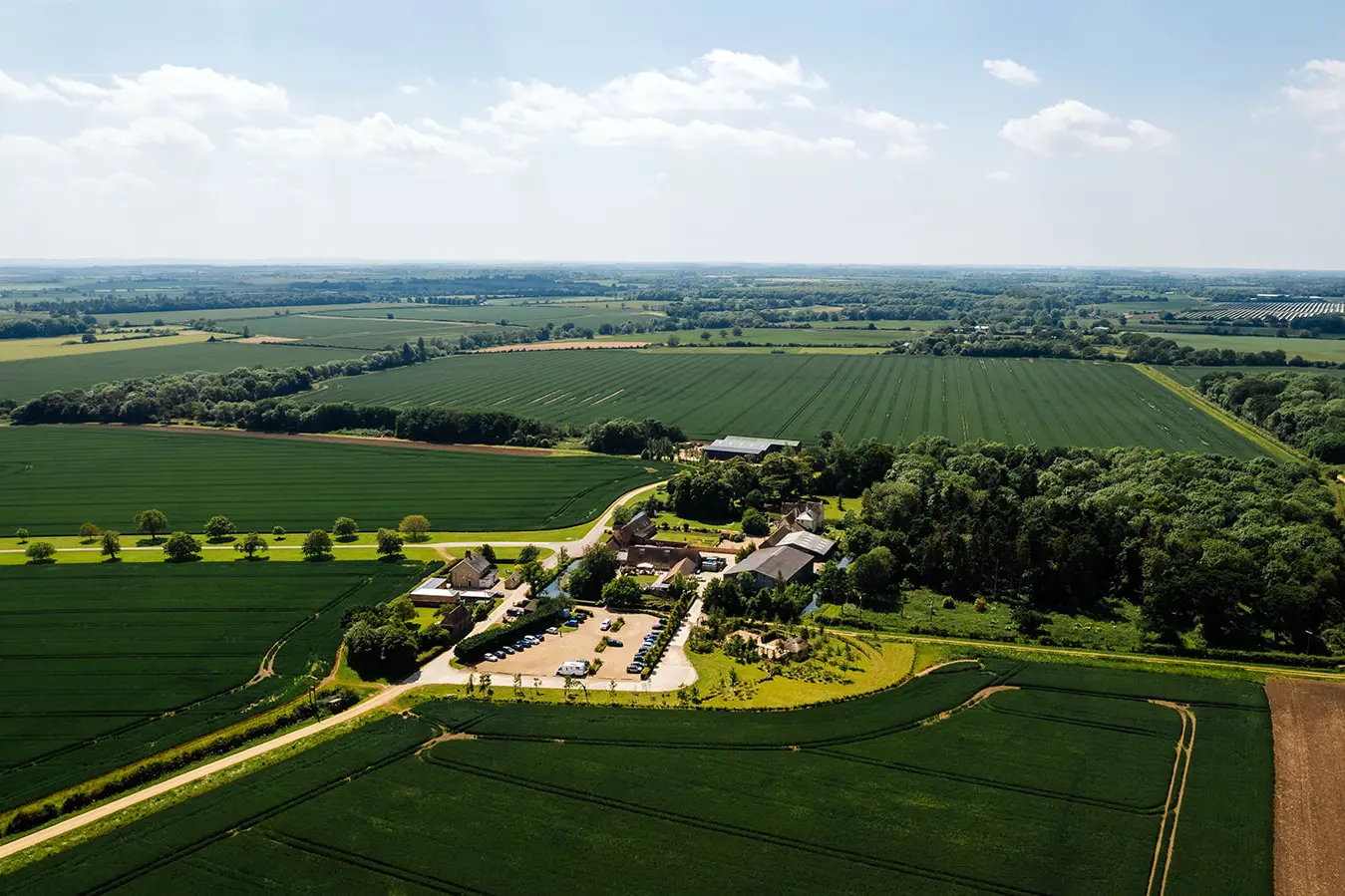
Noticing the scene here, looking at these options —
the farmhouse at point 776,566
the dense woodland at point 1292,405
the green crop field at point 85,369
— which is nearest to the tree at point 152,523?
the farmhouse at point 776,566

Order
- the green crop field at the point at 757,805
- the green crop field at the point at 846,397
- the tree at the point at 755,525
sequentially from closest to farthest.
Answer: the green crop field at the point at 757,805
the tree at the point at 755,525
the green crop field at the point at 846,397

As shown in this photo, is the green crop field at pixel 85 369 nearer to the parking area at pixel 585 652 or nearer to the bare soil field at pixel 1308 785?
the parking area at pixel 585 652

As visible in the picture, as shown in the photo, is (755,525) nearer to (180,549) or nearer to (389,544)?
(389,544)

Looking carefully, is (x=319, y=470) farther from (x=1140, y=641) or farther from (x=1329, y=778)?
(x=1329, y=778)

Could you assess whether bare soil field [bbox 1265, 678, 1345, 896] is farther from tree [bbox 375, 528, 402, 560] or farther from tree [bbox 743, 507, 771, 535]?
tree [bbox 375, 528, 402, 560]

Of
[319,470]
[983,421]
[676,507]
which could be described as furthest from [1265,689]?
[319,470]
